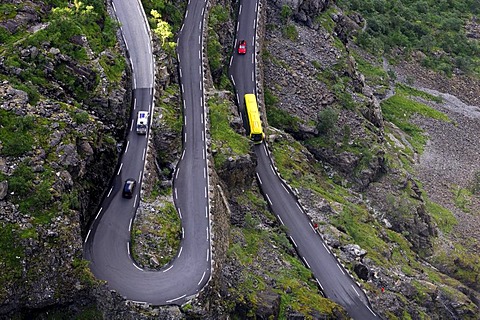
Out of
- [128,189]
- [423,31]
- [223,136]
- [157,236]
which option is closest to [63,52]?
[128,189]

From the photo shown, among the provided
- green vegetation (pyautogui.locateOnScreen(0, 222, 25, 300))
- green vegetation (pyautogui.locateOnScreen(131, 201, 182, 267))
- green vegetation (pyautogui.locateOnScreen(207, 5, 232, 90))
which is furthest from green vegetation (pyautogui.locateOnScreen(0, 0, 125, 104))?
green vegetation (pyautogui.locateOnScreen(207, 5, 232, 90))

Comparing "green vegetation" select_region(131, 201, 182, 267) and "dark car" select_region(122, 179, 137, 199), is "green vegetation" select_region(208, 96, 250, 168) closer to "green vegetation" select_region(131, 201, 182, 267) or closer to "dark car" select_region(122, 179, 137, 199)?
"dark car" select_region(122, 179, 137, 199)

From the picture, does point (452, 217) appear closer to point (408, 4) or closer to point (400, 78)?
point (400, 78)

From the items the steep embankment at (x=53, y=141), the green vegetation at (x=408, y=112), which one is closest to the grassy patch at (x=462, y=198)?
the green vegetation at (x=408, y=112)

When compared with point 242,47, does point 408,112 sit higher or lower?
lower

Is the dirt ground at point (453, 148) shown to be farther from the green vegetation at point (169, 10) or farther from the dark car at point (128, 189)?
the dark car at point (128, 189)

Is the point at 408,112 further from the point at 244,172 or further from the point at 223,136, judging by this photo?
the point at 223,136

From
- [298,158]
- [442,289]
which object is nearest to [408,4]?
[298,158]

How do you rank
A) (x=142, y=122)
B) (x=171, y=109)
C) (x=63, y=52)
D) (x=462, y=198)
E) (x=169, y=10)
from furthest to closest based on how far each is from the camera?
(x=462, y=198), (x=169, y=10), (x=171, y=109), (x=142, y=122), (x=63, y=52)
